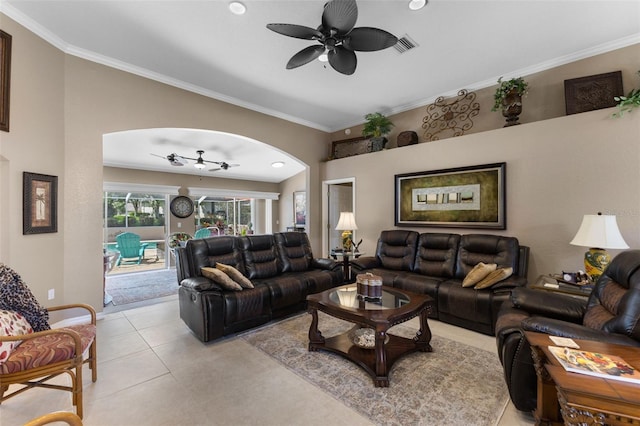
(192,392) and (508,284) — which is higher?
(508,284)

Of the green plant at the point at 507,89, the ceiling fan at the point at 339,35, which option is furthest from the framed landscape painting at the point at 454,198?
the ceiling fan at the point at 339,35

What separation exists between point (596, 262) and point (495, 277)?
867 millimetres

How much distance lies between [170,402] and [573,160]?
4844 mm

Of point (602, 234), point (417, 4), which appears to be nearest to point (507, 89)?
point (417, 4)

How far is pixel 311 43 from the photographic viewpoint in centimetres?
327

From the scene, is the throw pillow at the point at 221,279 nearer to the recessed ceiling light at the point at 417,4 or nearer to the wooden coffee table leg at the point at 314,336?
the wooden coffee table leg at the point at 314,336

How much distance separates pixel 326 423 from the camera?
5.78ft

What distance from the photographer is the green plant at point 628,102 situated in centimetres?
288

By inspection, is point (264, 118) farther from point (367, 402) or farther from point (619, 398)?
point (619, 398)

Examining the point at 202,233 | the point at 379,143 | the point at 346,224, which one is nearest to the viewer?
the point at 346,224

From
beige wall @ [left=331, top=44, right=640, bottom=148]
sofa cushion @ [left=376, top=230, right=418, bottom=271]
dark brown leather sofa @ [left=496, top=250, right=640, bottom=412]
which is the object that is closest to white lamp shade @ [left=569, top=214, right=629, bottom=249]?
dark brown leather sofa @ [left=496, top=250, right=640, bottom=412]

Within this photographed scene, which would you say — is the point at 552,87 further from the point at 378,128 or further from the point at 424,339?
the point at 424,339

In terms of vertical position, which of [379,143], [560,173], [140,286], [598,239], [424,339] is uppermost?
[379,143]

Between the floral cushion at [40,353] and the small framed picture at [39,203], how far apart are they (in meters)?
1.66
